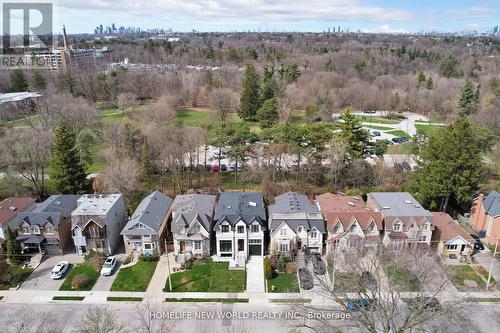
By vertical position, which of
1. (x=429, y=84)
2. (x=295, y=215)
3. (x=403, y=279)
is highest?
(x=429, y=84)

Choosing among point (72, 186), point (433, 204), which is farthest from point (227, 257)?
point (433, 204)

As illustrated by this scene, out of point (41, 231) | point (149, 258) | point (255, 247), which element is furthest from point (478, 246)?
point (41, 231)

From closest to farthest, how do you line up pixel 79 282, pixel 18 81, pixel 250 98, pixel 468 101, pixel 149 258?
pixel 79 282 < pixel 149 258 < pixel 468 101 < pixel 250 98 < pixel 18 81

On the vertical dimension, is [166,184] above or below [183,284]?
above

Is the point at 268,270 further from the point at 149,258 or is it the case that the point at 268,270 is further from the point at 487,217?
the point at 487,217

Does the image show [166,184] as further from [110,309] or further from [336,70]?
[336,70]

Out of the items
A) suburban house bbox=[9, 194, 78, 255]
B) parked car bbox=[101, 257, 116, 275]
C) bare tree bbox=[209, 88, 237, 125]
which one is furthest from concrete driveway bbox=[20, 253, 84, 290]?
bare tree bbox=[209, 88, 237, 125]
